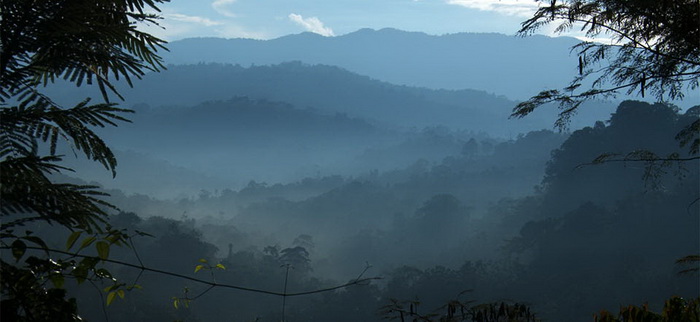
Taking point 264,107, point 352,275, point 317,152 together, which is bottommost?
point 352,275

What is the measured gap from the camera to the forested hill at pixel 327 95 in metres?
162

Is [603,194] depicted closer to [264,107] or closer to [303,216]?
[303,216]

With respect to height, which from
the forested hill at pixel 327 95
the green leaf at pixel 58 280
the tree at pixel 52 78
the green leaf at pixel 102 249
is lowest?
the green leaf at pixel 58 280

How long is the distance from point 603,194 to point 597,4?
38.3m

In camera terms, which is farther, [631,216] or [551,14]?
[631,216]

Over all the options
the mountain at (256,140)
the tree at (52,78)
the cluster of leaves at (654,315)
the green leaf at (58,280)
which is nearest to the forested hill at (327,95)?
the mountain at (256,140)

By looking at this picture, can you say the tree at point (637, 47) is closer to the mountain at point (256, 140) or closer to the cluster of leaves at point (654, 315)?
the cluster of leaves at point (654, 315)

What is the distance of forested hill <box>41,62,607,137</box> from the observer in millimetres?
161875

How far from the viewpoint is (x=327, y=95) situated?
181250 mm

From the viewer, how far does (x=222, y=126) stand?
467 ft

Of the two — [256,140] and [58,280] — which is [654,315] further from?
[256,140]

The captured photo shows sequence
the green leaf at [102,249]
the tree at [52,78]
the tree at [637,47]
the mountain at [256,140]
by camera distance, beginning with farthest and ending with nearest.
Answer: the mountain at [256,140] < the tree at [637,47] < the tree at [52,78] < the green leaf at [102,249]

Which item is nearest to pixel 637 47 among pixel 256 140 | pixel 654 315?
pixel 654 315

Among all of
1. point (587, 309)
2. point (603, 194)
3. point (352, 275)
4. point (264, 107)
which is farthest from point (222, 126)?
point (587, 309)
